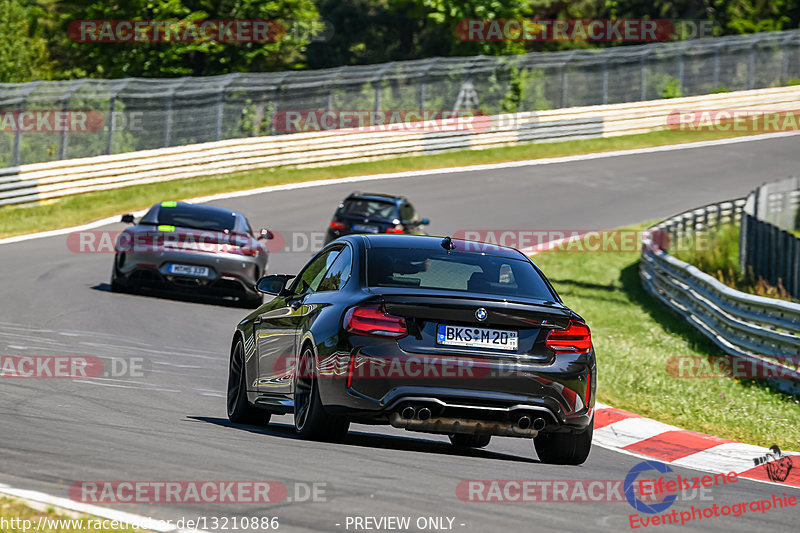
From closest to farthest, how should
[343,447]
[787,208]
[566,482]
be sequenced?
[566,482]
[343,447]
[787,208]

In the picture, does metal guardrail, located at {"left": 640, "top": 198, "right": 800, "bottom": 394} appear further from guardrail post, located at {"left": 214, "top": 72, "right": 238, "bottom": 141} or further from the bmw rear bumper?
guardrail post, located at {"left": 214, "top": 72, "right": 238, "bottom": 141}

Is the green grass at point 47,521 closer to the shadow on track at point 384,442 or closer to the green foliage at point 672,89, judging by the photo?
the shadow on track at point 384,442

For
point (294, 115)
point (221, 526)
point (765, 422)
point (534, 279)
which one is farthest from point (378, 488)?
point (294, 115)

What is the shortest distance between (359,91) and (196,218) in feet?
69.9

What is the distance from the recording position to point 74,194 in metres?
30.1

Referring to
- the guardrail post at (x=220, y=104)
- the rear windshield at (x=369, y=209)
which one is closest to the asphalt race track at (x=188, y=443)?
the rear windshield at (x=369, y=209)

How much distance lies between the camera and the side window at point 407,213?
23562 mm

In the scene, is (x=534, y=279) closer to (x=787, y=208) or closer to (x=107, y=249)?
(x=107, y=249)

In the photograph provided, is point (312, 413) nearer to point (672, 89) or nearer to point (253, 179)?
point (253, 179)

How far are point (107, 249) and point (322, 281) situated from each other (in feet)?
53.9

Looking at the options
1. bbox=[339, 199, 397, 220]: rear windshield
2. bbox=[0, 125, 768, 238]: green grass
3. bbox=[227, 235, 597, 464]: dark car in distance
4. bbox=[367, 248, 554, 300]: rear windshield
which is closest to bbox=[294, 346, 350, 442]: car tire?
bbox=[227, 235, 597, 464]: dark car in distance

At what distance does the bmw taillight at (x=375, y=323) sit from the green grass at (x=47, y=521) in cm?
256

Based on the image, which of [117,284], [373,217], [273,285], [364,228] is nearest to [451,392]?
[273,285]

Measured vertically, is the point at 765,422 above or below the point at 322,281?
below
